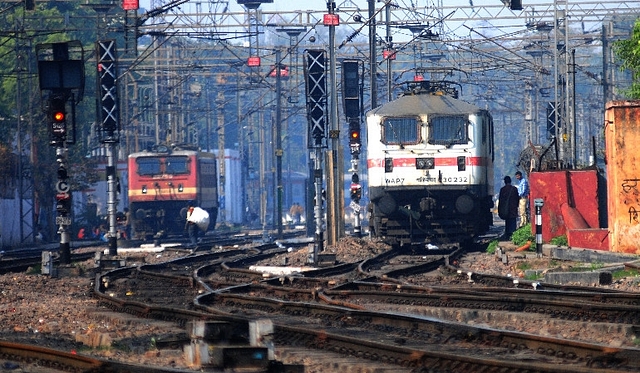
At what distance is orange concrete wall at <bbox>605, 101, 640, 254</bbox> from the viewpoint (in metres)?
20.8

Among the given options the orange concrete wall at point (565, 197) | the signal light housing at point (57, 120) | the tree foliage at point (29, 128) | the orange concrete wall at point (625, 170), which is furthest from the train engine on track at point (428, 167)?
the tree foliage at point (29, 128)

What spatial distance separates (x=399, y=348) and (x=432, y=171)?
18656 mm

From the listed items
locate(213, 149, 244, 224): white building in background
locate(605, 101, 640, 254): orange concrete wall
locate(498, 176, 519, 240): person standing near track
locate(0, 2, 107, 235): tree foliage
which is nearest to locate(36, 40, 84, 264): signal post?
locate(605, 101, 640, 254): orange concrete wall

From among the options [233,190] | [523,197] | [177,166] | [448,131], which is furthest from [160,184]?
[233,190]

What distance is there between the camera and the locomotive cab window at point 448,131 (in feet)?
91.2

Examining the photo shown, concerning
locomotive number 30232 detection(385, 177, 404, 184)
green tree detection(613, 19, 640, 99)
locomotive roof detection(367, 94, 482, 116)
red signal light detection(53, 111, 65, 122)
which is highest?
green tree detection(613, 19, 640, 99)

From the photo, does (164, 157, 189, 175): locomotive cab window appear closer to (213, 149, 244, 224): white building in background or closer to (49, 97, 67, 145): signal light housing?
(49, 97, 67, 145): signal light housing

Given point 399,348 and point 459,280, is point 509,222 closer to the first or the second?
point 459,280

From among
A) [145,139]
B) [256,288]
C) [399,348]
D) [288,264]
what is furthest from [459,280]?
[145,139]

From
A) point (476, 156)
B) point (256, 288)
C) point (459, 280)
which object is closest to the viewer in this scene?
point (256, 288)

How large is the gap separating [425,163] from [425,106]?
52.0 inches

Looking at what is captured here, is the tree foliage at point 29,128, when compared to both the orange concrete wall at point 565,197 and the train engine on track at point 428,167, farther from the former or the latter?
the orange concrete wall at point 565,197

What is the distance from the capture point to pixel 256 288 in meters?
17.3

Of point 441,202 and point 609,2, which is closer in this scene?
point 441,202
